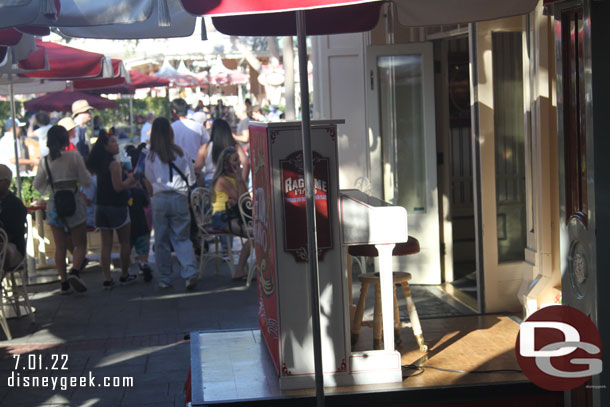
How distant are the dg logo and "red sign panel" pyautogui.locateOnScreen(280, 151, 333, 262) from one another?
1.20 metres

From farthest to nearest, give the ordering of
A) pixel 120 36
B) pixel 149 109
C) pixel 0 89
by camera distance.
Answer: pixel 149 109
pixel 0 89
pixel 120 36

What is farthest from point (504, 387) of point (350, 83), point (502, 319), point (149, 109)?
point (149, 109)

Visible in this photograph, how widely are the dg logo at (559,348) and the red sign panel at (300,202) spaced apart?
3.95ft

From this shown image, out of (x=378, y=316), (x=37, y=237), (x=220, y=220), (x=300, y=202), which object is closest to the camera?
(x=300, y=202)

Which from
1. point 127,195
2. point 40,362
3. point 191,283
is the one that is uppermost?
point 127,195

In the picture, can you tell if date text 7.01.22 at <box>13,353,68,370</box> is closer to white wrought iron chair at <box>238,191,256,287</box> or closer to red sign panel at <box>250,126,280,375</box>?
red sign panel at <box>250,126,280,375</box>

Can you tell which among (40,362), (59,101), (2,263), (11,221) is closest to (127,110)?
(59,101)

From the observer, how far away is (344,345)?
498 cm

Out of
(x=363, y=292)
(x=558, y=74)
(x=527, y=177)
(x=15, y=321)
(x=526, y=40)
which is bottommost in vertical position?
(x=15, y=321)

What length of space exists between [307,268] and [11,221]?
4.01 m

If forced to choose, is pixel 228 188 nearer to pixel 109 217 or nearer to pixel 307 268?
pixel 109 217

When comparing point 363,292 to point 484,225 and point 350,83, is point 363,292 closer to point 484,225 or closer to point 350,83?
point 484,225

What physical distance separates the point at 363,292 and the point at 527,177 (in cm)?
193

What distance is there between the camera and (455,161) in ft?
33.7
